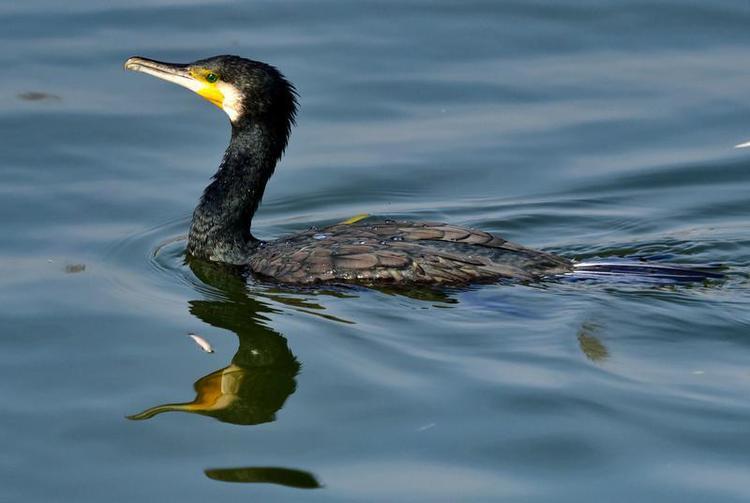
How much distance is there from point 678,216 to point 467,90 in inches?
111

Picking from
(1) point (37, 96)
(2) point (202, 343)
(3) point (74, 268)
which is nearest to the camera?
(2) point (202, 343)

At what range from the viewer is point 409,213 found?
35.7ft

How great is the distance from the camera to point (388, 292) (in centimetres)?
898

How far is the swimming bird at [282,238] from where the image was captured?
902 cm

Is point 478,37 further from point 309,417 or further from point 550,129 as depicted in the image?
point 309,417

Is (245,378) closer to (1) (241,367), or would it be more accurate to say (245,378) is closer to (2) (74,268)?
(1) (241,367)

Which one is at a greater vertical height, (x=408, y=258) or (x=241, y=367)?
(x=408, y=258)

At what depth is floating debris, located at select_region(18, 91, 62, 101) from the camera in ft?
40.6

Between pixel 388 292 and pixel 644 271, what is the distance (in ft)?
5.32

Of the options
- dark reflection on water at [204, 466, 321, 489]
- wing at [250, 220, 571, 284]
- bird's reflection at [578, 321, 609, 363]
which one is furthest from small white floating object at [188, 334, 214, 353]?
bird's reflection at [578, 321, 609, 363]

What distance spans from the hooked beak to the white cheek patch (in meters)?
0.17

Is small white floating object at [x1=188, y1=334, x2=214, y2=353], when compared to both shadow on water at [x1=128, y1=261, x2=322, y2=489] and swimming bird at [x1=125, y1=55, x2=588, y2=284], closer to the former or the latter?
shadow on water at [x1=128, y1=261, x2=322, y2=489]

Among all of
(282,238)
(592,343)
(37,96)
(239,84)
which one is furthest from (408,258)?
(37,96)

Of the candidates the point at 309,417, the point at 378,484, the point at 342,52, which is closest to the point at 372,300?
the point at 309,417
